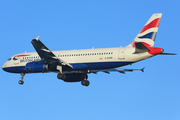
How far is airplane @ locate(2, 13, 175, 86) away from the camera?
4144cm

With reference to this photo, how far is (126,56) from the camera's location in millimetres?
42000

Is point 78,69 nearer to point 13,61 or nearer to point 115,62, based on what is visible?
point 115,62

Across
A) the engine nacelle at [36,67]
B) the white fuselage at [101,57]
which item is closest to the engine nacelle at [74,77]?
the white fuselage at [101,57]

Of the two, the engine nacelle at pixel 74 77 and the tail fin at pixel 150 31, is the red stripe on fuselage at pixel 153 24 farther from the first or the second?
the engine nacelle at pixel 74 77

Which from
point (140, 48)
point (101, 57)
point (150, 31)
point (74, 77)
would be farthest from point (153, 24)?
point (74, 77)

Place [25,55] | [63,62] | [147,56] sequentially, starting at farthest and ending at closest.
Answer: [25,55] < [63,62] < [147,56]

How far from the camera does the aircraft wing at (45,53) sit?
41309mm

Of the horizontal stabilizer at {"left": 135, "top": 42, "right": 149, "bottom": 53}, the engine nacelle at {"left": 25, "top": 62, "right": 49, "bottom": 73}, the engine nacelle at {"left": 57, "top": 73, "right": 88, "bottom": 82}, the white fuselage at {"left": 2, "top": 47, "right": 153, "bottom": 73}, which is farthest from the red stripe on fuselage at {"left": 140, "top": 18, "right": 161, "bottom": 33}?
the engine nacelle at {"left": 25, "top": 62, "right": 49, "bottom": 73}

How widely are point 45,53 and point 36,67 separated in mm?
2715

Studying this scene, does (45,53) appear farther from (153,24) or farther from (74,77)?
(153,24)

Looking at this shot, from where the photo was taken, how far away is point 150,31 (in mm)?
43125

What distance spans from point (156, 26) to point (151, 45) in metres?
2.54

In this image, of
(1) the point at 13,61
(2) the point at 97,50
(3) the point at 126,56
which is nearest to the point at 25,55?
(1) the point at 13,61

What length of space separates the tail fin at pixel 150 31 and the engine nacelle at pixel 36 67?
11806mm
